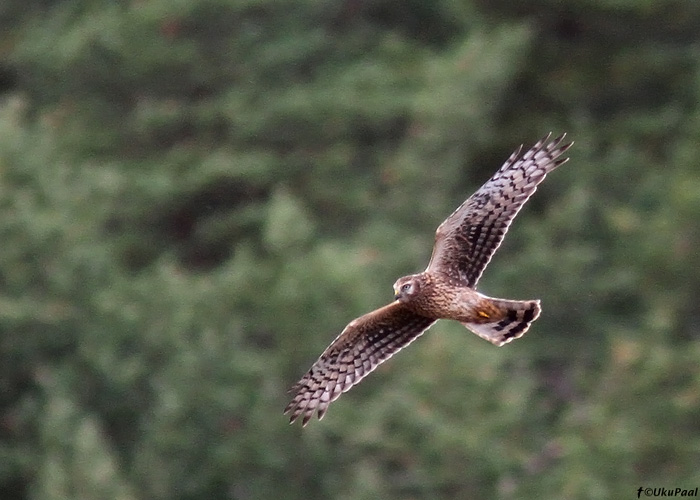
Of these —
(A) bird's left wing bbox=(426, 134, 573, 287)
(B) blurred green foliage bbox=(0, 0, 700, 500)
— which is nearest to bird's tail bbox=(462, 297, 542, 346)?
(A) bird's left wing bbox=(426, 134, 573, 287)

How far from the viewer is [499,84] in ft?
84.2

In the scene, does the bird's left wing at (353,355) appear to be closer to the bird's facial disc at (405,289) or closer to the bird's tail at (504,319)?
the bird's facial disc at (405,289)

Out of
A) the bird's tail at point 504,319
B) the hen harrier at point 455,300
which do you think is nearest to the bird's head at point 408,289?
the hen harrier at point 455,300

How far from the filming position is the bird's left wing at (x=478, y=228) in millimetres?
10375

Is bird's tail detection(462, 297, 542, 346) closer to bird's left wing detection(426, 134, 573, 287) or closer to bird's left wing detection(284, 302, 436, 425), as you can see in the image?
bird's left wing detection(426, 134, 573, 287)

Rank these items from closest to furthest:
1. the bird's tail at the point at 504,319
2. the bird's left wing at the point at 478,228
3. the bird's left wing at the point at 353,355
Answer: the bird's tail at the point at 504,319 < the bird's left wing at the point at 478,228 < the bird's left wing at the point at 353,355

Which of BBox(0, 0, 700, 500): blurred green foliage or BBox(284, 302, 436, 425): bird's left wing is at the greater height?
BBox(0, 0, 700, 500): blurred green foliage

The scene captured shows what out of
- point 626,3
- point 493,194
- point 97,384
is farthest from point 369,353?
point 626,3

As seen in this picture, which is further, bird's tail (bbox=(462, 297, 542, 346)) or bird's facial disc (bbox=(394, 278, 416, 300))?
bird's facial disc (bbox=(394, 278, 416, 300))

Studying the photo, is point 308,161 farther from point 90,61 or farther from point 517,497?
point 517,497

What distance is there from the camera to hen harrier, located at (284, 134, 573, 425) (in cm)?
1012

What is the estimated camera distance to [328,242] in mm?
24094

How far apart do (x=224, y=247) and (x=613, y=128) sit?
5.75 metres

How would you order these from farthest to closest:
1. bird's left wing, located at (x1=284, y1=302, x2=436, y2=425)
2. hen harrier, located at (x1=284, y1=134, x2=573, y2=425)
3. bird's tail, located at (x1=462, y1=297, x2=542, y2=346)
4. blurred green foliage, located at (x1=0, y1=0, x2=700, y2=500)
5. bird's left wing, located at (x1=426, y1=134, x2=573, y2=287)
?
blurred green foliage, located at (x1=0, y1=0, x2=700, y2=500), bird's left wing, located at (x1=284, y1=302, x2=436, y2=425), bird's left wing, located at (x1=426, y1=134, x2=573, y2=287), hen harrier, located at (x1=284, y1=134, x2=573, y2=425), bird's tail, located at (x1=462, y1=297, x2=542, y2=346)
